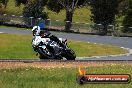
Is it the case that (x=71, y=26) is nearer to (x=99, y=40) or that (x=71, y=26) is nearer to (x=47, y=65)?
(x=99, y=40)

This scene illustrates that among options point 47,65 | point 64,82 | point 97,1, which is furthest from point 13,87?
point 97,1

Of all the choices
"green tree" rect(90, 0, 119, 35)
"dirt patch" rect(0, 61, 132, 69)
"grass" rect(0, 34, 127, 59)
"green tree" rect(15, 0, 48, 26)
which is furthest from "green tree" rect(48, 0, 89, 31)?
"dirt patch" rect(0, 61, 132, 69)

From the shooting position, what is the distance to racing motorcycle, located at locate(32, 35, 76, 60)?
2205 cm

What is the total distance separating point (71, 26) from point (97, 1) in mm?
7957

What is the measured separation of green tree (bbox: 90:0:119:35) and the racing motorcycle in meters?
34.4

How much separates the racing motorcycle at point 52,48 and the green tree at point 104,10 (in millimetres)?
34431

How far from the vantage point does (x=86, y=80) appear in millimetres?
7441

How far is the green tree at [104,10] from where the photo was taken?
56969mm

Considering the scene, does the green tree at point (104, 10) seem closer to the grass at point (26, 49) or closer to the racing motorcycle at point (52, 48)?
the grass at point (26, 49)

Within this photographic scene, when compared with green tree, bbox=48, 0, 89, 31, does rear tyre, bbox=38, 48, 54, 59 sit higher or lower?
lower

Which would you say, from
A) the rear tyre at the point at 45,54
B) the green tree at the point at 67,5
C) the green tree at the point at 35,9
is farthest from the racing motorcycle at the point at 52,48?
the green tree at the point at 35,9

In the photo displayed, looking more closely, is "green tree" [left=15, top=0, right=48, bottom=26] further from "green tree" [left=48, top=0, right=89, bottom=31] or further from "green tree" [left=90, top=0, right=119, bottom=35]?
"green tree" [left=90, top=0, right=119, bottom=35]

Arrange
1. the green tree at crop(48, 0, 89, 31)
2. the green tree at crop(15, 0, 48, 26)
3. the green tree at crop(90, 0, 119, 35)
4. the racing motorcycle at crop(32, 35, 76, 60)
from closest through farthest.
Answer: the racing motorcycle at crop(32, 35, 76, 60)
the green tree at crop(48, 0, 89, 31)
the green tree at crop(90, 0, 119, 35)
the green tree at crop(15, 0, 48, 26)

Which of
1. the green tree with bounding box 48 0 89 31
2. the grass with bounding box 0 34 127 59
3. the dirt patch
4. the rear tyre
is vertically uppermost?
the green tree with bounding box 48 0 89 31
